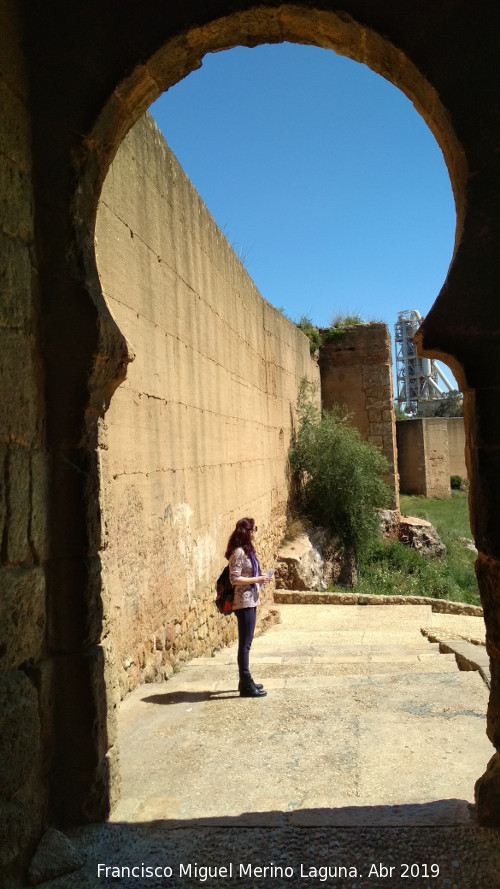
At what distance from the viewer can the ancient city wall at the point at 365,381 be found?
18.0 metres

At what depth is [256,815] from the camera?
2883 mm

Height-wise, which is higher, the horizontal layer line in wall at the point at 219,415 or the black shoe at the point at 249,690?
the horizontal layer line in wall at the point at 219,415

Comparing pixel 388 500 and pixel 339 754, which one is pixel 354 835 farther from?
pixel 388 500

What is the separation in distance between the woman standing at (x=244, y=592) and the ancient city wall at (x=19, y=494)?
7.90 ft

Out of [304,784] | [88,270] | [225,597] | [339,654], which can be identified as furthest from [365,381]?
[88,270]

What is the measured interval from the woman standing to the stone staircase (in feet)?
0.46

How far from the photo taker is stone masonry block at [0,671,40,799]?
7.83ft

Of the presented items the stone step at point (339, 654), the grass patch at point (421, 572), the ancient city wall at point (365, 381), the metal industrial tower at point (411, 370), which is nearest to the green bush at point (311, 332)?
the ancient city wall at point (365, 381)

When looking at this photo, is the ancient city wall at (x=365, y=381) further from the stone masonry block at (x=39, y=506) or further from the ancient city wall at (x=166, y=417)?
the stone masonry block at (x=39, y=506)

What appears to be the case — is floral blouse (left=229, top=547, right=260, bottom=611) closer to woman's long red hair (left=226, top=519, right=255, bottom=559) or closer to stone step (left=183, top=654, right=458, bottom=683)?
woman's long red hair (left=226, top=519, right=255, bottom=559)

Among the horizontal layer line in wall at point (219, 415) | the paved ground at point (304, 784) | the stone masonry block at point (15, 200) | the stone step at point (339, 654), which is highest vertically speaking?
the stone masonry block at point (15, 200)

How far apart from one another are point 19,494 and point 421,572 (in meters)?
12.4

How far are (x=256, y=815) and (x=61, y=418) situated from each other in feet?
6.08

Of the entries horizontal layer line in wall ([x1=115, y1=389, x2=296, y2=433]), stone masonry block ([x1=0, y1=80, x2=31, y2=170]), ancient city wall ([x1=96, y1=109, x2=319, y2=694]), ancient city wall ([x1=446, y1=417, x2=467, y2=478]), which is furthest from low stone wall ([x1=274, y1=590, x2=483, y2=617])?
ancient city wall ([x1=446, y1=417, x2=467, y2=478])
